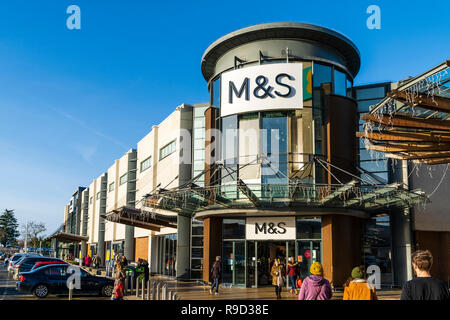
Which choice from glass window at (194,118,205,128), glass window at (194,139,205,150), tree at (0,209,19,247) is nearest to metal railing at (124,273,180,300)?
glass window at (194,139,205,150)

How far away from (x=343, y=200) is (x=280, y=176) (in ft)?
11.3

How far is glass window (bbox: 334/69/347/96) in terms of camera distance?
2531cm

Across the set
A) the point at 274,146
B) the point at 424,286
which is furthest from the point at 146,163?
the point at 424,286

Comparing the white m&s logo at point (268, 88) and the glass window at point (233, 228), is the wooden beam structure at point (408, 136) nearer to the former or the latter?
the white m&s logo at point (268, 88)

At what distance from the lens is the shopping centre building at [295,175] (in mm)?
22359

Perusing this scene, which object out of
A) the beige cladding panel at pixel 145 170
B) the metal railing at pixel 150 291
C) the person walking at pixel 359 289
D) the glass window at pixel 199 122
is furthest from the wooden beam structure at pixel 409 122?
the beige cladding panel at pixel 145 170

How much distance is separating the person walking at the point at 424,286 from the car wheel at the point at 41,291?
17.4 meters

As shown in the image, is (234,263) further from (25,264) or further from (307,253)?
(25,264)

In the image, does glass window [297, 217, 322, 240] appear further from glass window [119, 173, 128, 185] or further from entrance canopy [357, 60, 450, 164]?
glass window [119, 173, 128, 185]

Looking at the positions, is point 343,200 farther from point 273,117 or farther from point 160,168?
point 160,168

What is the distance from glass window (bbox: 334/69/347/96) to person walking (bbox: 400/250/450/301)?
2078cm

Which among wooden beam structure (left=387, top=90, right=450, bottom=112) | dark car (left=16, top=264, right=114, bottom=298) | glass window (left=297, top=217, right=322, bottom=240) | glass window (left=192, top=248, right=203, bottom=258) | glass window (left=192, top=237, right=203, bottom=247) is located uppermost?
wooden beam structure (left=387, top=90, right=450, bottom=112)

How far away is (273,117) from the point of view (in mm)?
24203
